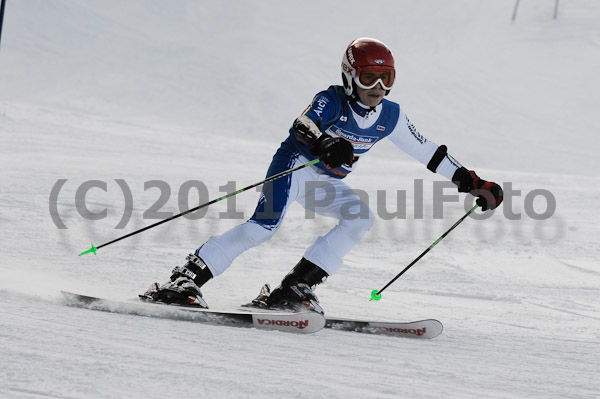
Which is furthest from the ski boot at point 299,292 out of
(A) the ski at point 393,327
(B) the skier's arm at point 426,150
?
(B) the skier's arm at point 426,150

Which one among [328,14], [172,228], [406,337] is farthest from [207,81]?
[406,337]

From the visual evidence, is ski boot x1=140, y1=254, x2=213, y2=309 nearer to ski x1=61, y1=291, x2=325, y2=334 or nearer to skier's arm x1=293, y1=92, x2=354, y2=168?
ski x1=61, y1=291, x2=325, y2=334

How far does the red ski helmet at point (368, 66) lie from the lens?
3.84 meters

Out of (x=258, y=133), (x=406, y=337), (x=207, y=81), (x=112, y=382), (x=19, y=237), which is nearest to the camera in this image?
(x=112, y=382)

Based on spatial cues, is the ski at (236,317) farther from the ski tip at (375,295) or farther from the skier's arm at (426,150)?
the skier's arm at (426,150)

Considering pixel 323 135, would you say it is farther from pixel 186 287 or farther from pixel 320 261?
pixel 186 287

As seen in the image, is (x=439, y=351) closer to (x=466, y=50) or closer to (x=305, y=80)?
(x=305, y=80)

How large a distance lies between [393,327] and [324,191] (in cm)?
85

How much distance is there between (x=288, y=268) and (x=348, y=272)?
0.48 m

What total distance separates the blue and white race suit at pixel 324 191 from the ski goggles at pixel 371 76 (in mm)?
140

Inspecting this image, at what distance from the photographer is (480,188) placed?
4.06m

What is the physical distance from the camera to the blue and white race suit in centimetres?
378

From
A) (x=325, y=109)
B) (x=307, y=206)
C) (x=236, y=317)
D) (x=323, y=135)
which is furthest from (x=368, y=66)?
(x=236, y=317)

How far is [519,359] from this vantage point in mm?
3324
